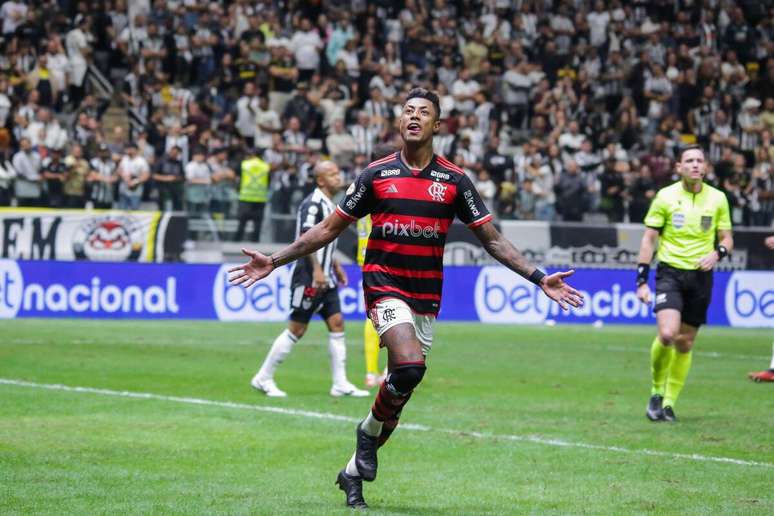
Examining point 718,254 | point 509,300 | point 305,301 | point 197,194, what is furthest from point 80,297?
point 718,254

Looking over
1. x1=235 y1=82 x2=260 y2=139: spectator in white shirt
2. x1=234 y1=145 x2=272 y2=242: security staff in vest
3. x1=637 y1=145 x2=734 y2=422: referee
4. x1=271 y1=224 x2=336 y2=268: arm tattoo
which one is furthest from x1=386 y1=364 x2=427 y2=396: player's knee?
x1=235 y1=82 x2=260 y2=139: spectator in white shirt

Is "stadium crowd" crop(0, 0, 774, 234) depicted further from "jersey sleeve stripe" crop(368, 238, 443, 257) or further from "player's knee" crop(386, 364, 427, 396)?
"player's knee" crop(386, 364, 427, 396)

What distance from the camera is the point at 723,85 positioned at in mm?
34719

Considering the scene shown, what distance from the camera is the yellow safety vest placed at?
24922mm

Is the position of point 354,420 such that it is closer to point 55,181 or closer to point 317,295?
point 317,295

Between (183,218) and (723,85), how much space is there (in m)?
16.7

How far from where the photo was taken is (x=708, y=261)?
12.4 m

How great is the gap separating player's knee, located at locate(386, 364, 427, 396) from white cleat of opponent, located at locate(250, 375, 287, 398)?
19.8 ft

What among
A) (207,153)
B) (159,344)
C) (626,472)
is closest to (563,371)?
(159,344)

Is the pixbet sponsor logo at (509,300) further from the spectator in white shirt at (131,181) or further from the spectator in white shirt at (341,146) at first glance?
the spectator in white shirt at (131,181)

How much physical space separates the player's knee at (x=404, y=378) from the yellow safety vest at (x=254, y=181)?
1726 centimetres

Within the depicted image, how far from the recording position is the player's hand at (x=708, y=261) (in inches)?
486

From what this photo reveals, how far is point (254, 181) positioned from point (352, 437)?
582 inches

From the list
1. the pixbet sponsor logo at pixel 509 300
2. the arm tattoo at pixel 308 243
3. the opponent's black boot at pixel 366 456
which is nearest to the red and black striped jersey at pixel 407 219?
the arm tattoo at pixel 308 243
